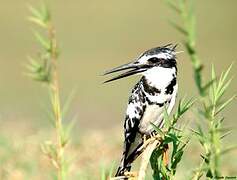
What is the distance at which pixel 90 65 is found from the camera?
63.3ft

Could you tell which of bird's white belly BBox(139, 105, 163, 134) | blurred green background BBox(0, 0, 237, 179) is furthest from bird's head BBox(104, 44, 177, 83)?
blurred green background BBox(0, 0, 237, 179)

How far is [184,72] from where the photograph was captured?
17.9 meters

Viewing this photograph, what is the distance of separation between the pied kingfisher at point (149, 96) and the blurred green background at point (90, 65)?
2257 millimetres

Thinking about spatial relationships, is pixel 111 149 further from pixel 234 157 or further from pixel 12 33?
pixel 12 33

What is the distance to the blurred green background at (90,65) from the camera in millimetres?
9516

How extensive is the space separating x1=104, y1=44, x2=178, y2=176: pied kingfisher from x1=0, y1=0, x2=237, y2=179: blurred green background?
2.26 metres

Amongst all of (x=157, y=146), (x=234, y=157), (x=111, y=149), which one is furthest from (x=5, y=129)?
(x=157, y=146)

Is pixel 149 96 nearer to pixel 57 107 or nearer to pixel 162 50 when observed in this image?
pixel 162 50

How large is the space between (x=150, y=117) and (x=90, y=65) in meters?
14.0

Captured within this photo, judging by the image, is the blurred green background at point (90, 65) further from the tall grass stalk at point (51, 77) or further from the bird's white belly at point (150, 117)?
the tall grass stalk at point (51, 77)

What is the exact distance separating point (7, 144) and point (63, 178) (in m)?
6.77

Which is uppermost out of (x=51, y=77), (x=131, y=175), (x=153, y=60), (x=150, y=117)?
(x=153, y=60)

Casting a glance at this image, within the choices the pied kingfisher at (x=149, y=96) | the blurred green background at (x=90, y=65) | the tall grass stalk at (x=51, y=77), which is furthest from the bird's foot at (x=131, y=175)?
the blurred green background at (x=90, y=65)

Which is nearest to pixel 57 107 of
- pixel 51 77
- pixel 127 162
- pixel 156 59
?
pixel 51 77
